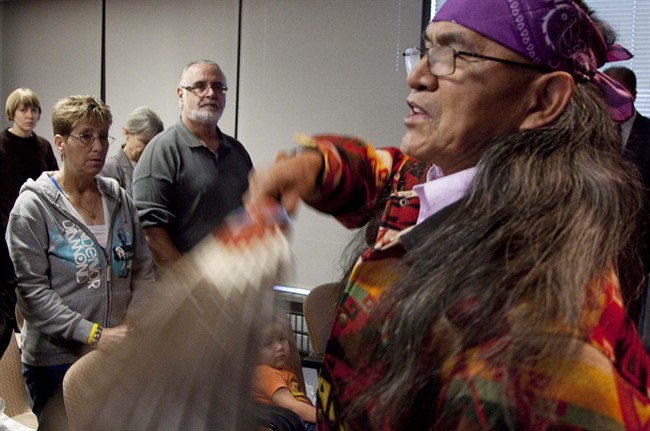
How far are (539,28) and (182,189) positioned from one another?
239 centimetres

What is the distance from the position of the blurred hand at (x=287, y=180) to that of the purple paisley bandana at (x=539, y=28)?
9.4 inches

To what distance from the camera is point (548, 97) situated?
82 centimetres

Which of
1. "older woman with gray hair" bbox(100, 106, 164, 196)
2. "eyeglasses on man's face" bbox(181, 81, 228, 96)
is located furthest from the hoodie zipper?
"older woman with gray hair" bbox(100, 106, 164, 196)

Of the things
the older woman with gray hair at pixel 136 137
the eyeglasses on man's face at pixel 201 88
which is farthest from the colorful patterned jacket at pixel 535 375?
the older woman with gray hair at pixel 136 137

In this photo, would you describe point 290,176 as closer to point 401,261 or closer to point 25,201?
point 401,261

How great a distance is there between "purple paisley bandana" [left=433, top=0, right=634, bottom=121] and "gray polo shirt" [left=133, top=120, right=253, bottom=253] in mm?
2249

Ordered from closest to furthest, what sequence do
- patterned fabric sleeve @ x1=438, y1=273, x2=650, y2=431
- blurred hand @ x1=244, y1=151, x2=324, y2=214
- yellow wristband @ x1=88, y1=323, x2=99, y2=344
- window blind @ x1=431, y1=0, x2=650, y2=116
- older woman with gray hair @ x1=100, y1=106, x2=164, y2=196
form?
1. patterned fabric sleeve @ x1=438, y1=273, x2=650, y2=431
2. blurred hand @ x1=244, y1=151, x2=324, y2=214
3. yellow wristband @ x1=88, y1=323, x2=99, y2=344
4. window blind @ x1=431, y1=0, x2=650, y2=116
5. older woman with gray hair @ x1=100, y1=106, x2=164, y2=196

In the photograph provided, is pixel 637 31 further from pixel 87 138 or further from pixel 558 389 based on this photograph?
pixel 558 389

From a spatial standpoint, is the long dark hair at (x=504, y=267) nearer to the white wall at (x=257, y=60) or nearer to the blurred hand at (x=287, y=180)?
the blurred hand at (x=287, y=180)

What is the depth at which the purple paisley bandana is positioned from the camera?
0.79 meters

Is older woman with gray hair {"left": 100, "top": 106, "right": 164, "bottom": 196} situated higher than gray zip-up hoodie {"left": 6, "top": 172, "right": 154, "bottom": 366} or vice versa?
older woman with gray hair {"left": 100, "top": 106, "right": 164, "bottom": 196}

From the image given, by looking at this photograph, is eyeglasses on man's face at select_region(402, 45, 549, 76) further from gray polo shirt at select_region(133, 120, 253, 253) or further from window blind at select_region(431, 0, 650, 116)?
window blind at select_region(431, 0, 650, 116)

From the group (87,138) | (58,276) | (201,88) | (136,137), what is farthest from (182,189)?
(136,137)

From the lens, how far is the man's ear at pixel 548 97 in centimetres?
80
